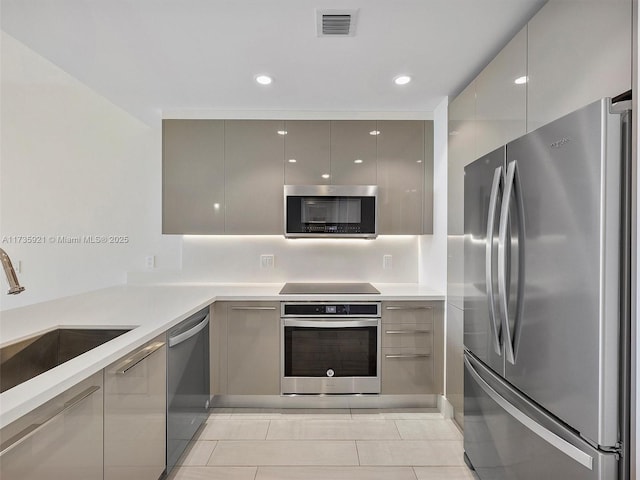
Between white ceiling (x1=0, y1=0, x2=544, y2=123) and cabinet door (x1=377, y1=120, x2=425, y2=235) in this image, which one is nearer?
white ceiling (x1=0, y1=0, x2=544, y2=123)

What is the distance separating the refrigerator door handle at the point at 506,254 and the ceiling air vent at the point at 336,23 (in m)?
1.00

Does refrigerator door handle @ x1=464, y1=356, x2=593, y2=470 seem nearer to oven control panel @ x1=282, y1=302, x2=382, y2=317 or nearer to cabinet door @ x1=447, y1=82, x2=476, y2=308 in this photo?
cabinet door @ x1=447, y1=82, x2=476, y2=308

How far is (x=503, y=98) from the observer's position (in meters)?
1.71

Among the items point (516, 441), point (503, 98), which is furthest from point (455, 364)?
point (503, 98)

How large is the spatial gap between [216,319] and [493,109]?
224cm

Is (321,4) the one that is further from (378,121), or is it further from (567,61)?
(378,121)

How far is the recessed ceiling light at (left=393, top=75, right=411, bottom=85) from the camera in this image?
2.26 m

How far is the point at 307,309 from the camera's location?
258 centimetres

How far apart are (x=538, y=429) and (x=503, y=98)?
1.46 m

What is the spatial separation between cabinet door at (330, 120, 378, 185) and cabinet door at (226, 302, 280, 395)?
1222mm

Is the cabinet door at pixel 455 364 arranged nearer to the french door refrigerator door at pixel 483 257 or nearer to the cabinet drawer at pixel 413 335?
the cabinet drawer at pixel 413 335

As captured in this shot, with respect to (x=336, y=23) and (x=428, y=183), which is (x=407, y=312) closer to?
(x=428, y=183)

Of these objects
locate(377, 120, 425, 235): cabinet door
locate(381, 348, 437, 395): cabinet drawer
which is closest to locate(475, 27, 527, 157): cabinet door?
locate(377, 120, 425, 235): cabinet door

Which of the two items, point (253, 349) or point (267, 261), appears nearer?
point (253, 349)
